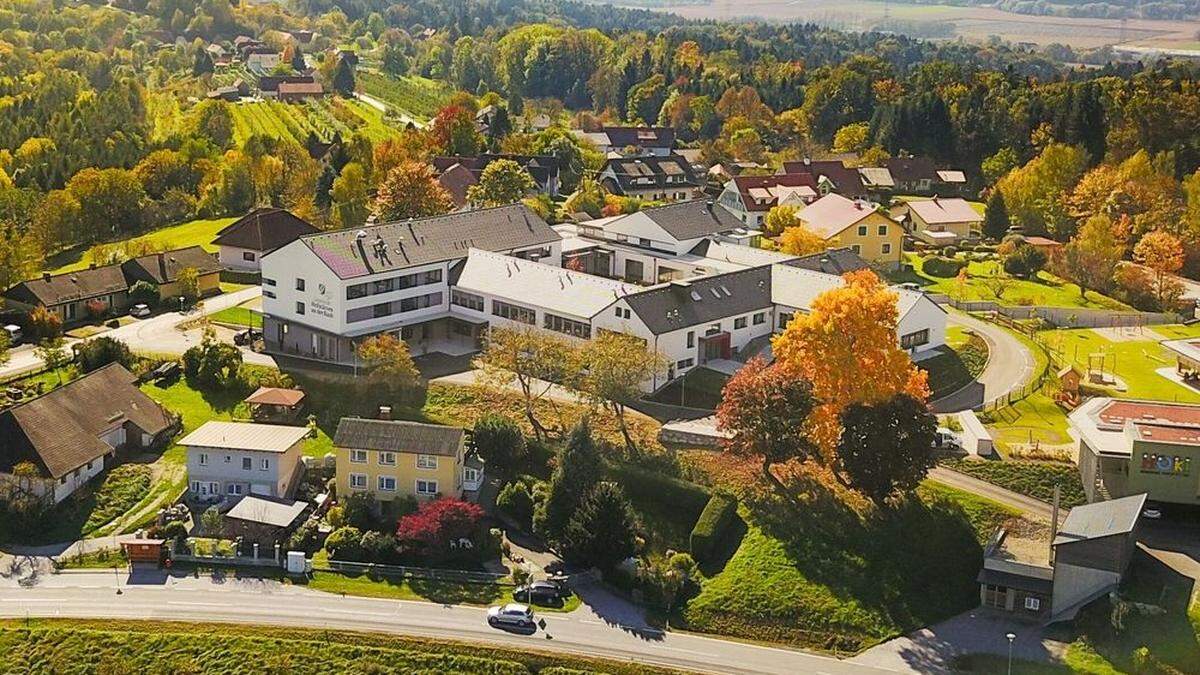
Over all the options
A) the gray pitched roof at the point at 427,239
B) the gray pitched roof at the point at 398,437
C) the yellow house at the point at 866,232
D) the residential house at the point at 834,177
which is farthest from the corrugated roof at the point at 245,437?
the residential house at the point at 834,177

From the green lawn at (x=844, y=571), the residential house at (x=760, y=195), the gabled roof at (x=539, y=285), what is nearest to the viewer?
the green lawn at (x=844, y=571)

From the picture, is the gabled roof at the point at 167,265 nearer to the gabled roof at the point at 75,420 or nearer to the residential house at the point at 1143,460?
the gabled roof at the point at 75,420

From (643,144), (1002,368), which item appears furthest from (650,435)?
(643,144)

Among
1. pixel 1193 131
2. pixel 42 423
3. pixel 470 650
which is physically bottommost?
pixel 470 650

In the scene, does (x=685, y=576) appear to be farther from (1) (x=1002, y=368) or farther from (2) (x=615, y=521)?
(1) (x=1002, y=368)

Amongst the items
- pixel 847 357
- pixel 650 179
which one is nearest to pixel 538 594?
pixel 847 357

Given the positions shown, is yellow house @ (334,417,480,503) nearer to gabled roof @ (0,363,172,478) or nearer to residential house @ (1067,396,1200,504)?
gabled roof @ (0,363,172,478)

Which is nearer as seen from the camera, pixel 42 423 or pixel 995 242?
pixel 42 423
